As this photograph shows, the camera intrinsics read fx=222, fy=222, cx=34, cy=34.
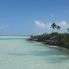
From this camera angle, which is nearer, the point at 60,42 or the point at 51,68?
the point at 51,68

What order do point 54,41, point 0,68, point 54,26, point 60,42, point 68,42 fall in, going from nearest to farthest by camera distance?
point 0,68, point 68,42, point 60,42, point 54,41, point 54,26

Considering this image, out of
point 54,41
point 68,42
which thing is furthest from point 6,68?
point 54,41

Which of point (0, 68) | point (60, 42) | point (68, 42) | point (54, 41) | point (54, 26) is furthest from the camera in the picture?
point (54, 26)

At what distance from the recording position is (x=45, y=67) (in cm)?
2122

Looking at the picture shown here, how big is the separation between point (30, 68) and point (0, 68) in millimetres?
2786

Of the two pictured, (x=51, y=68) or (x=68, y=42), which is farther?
(x=68, y=42)

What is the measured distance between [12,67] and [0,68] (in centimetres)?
125

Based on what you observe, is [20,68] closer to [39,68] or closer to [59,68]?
[39,68]

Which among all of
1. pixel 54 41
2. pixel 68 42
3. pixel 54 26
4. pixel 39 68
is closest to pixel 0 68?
pixel 39 68

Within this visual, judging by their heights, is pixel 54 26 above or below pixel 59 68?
above

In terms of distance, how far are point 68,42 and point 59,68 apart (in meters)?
25.3

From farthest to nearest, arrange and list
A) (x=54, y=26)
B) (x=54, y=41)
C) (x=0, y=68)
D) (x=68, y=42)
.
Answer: (x=54, y=26) → (x=54, y=41) → (x=68, y=42) → (x=0, y=68)

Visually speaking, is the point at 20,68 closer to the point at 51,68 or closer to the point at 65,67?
the point at 51,68

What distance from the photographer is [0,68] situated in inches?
799
